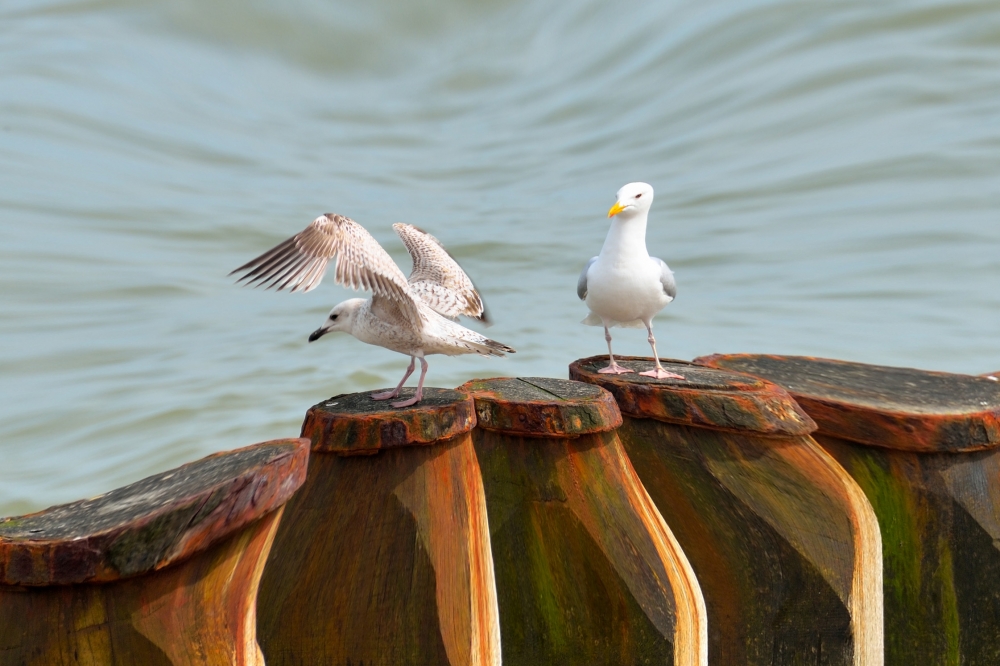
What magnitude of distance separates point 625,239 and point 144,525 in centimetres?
299

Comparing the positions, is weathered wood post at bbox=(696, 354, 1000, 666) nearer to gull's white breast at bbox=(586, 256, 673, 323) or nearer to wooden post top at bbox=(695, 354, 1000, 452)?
wooden post top at bbox=(695, 354, 1000, 452)

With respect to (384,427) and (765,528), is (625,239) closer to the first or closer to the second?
(765,528)

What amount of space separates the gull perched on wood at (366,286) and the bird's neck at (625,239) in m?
0.90

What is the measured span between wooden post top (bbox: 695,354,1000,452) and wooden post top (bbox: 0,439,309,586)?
217 cm

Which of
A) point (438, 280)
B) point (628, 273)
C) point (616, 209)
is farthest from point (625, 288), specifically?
point (438, 280)

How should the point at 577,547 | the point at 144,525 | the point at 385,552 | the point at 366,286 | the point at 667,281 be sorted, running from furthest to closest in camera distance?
the point at 667,281
the point at 366,286
the point at 577,547
the point at 385,552
the point at 144,525

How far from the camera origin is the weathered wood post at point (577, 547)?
9.46 feet

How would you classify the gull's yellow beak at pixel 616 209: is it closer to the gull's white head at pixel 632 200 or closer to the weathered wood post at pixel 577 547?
the gull's white head at pixel 632 200

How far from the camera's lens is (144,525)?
82.8 inches

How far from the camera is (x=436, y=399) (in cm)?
312

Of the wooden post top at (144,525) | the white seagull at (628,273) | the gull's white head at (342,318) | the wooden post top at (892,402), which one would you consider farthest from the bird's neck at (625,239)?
the wooden post top at (144,525)

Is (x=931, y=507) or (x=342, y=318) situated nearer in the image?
(x=931, y=507)

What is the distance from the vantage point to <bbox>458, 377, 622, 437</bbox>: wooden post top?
2965 millimetres

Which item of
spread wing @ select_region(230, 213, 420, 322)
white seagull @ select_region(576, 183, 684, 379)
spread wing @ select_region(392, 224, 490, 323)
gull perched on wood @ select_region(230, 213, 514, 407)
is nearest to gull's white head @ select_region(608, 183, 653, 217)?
white seagull @ select_region(576, 183, 684, 379)
